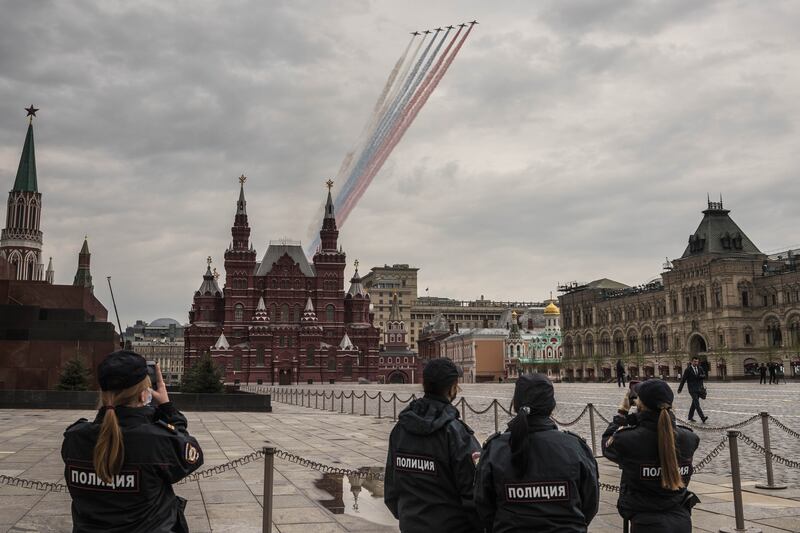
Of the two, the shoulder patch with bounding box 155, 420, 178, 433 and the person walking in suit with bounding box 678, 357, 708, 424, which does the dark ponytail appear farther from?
the person walking in suit with bounding box 678, 357, 708, 424

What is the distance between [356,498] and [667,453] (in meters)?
5.24

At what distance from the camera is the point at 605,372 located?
86.5 m

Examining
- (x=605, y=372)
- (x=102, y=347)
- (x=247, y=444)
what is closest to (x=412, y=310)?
(x=605, y=372)

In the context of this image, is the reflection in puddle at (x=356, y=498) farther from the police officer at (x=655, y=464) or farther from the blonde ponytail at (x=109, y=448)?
the blonde ponytail at (x=109, y=448)

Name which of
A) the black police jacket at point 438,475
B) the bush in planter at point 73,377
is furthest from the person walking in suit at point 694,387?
the bush in planter at point 73,377

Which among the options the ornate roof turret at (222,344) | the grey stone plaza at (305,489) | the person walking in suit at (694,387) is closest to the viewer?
the grey stone plaza at (305,489)

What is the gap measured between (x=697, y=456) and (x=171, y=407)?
11184 millimetres

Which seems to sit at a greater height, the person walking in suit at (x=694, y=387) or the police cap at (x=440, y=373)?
the police cap at (x=440, y=373)

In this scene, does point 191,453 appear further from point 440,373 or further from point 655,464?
point 655,464

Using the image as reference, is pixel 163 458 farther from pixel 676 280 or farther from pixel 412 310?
pixel 412 310

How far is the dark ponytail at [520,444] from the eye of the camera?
384 cm

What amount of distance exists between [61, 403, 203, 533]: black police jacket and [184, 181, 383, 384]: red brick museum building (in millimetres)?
82037

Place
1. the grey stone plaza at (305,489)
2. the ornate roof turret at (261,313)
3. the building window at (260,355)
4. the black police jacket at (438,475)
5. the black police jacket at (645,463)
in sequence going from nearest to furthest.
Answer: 1. the black police jacket at (438,475)
2. the black police jacket at (645,463)
3. the grey stone plaza at (305,489)
4. the building window at (260,355)
5. the ornate roof turret at (261,313)

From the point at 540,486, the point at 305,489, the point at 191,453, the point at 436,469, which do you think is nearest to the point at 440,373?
the point at 436,469
